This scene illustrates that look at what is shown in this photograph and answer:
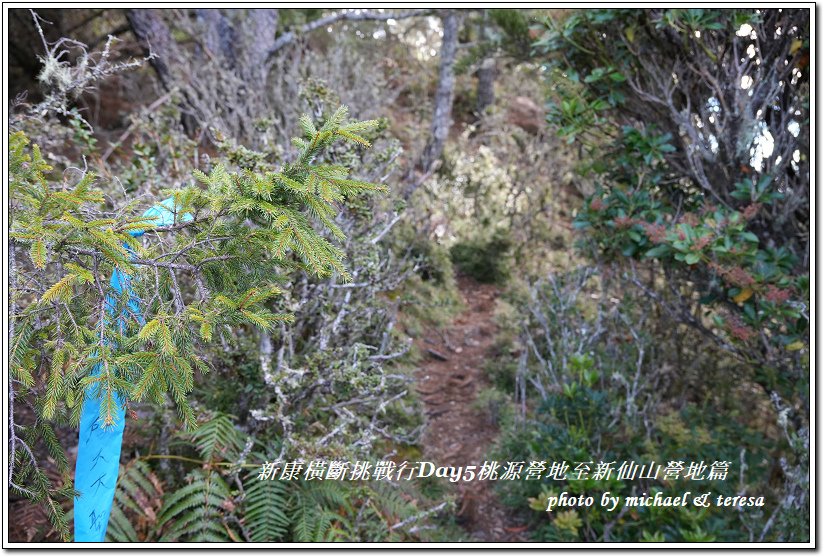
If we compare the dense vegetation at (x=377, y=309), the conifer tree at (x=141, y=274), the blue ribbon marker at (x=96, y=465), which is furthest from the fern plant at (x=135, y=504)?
the conifer tree at (x=141, y=274)

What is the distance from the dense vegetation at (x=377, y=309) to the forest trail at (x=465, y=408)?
0.09 meters

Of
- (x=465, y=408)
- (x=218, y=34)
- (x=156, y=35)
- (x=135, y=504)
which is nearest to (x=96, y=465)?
(x=135, y=504)

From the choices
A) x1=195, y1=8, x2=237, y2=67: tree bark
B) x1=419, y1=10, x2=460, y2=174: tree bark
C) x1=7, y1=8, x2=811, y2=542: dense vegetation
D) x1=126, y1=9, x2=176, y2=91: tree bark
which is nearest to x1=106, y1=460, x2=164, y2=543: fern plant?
x1=7, y1=8, x2=811, y2=542: dense vegetation

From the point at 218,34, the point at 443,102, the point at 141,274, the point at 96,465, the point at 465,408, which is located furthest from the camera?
the point at 443,102

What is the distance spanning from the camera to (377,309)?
3773 millimetres

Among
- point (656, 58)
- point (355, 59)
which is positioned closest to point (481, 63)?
point (355, 59)

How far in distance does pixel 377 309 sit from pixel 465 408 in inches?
53.5

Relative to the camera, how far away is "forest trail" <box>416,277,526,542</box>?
12.1 feet

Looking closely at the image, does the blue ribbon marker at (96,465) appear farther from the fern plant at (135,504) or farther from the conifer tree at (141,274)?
the fern plant at (135,504)

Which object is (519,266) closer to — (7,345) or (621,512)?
(621,512)

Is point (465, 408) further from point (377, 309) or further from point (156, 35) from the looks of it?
point (156, 35)

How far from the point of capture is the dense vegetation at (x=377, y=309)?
1.78m

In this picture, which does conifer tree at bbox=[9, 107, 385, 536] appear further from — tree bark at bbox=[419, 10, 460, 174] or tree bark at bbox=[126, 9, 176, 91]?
tree bark at bbox=[419, 10, 460, 174]

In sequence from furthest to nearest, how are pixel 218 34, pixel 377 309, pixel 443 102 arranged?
pixel 443 102 → pixel 218 34 → pixel 377 309
